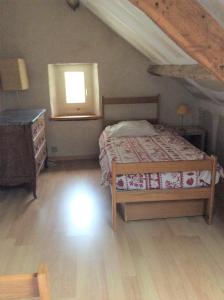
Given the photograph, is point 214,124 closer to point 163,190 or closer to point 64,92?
point 163,190

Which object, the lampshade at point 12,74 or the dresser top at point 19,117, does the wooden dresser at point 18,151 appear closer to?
the dresser top at point 19,117

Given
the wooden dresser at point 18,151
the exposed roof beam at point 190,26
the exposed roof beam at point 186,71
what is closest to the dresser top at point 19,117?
the wooden dresser at point 18,151

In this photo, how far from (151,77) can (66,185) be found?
7.03 ft

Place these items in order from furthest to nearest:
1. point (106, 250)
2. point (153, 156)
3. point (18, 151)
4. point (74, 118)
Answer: point (74, 118) → point (18, 151) → point (153, 156) → point (106, 250)

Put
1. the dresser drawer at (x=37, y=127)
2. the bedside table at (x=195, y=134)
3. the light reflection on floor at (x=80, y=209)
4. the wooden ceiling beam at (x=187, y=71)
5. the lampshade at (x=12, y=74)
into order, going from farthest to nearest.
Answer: the bedside table at (x=195, y=134) < the lampshade at (x=12, y=74) < the dresser drawer at (x=37, y=127) < the light reflection on floor at (x=80, y=209) < the wooden ceiling beam at (x=187, y=71)

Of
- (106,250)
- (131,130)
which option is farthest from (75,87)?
(106,250)

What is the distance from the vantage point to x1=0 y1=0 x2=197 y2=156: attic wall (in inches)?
164

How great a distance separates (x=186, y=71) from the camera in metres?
2.74

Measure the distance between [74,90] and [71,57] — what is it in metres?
0.62

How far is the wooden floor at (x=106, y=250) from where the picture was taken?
2.02 m

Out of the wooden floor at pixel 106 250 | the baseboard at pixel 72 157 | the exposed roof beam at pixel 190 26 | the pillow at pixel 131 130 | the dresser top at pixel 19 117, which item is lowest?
the wooden floor at pixel 106 250

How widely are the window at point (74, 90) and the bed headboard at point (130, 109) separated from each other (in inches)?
7.7

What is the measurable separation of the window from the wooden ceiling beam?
1.30m

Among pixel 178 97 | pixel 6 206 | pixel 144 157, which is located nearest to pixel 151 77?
pixel 178 97
